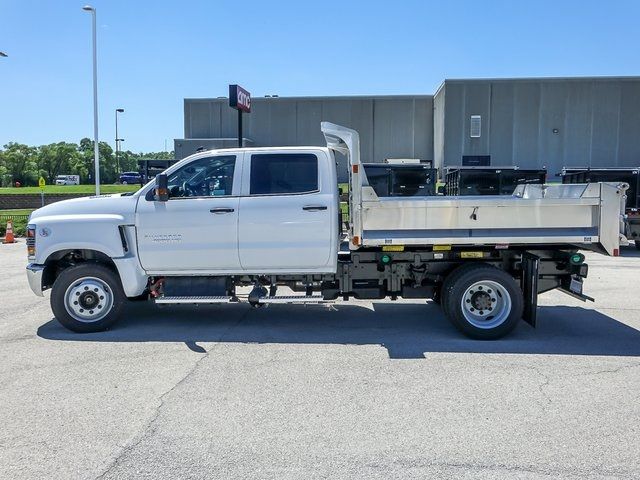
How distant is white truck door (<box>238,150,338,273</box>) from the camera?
668cm

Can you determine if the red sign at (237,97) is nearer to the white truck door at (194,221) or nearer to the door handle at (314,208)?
the white truck door at (194,221)

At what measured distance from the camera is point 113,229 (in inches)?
268

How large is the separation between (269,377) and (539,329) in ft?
12.3

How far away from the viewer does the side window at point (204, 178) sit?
6.86 meters

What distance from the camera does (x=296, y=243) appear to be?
6.71m

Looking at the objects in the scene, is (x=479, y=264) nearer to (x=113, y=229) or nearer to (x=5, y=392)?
(x=113, y=229)

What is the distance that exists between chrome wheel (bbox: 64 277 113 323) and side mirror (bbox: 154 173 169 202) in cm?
127

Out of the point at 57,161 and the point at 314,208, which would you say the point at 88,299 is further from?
the point at 57,161

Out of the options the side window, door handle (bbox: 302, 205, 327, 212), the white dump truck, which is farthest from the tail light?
door handle (bbox: 302, 205, 327, 212)

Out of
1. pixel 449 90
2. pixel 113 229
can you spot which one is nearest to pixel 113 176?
pixel 449 90

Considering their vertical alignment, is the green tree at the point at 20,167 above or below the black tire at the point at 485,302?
above

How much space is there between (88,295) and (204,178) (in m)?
2.01

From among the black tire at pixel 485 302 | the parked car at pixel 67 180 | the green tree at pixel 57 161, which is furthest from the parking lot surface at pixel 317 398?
the green tree at pixel 57 161

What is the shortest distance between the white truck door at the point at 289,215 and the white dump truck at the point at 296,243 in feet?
0.04
